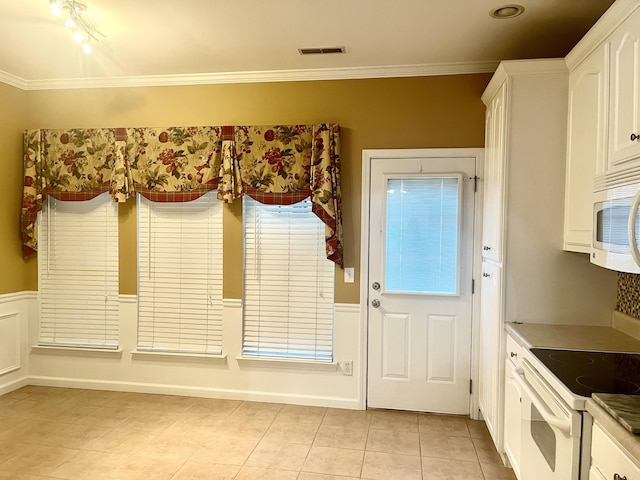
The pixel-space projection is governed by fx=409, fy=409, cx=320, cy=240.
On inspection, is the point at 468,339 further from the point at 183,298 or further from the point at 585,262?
the point at 183,298

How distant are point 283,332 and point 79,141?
7.93ft

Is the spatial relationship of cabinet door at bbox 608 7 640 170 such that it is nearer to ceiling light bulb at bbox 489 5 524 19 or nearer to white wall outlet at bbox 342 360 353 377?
ceiling light bulb at bbox 489 5 524 19

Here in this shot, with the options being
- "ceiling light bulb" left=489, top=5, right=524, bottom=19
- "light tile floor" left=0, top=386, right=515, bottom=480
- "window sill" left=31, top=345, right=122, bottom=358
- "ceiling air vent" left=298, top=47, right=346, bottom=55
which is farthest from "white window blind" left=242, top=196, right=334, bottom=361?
"ceiling light bulb" left=489, top=5, right=524, bottom=19

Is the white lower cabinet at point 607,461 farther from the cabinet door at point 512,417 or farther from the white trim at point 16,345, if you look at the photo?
the white trim at point 16,345

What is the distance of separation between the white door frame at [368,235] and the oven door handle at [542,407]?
3.22ft

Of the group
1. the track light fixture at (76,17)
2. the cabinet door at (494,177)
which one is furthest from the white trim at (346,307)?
the track light fixture at (76,17)

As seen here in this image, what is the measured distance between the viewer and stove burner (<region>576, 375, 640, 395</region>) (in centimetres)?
150

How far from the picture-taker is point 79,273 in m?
3.66

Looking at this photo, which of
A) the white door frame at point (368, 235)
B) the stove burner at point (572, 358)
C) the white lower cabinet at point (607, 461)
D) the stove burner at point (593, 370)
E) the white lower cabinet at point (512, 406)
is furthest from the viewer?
the white door frame at point (368, 235)

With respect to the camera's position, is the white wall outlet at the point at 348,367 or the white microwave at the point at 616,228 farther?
the white wall outlet at the point at 348,367

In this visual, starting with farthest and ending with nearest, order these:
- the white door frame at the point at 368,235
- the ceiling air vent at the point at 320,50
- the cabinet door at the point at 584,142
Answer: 1. the white door frame at the point at 368,235
2. the ceiling air vent at the point at 320,50
3. the cabinet door at the point at 584,142

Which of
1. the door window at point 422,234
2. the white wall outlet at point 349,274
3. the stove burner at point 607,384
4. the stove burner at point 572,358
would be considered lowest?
the stove burner at point 607,384

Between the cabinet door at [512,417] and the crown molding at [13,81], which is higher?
the crown molding at [13,81]

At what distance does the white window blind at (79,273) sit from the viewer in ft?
11.8
